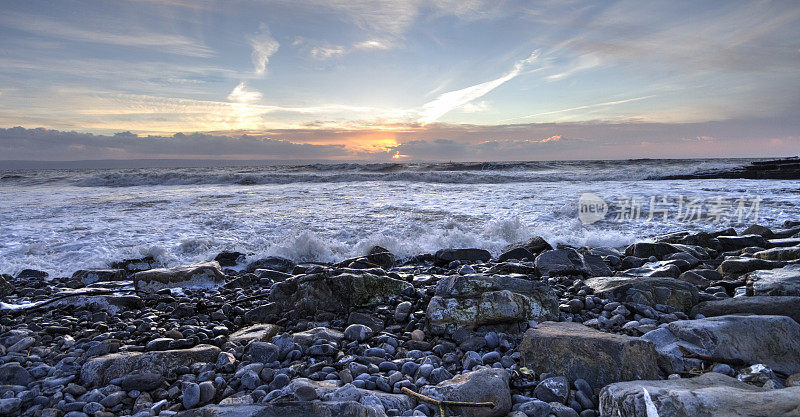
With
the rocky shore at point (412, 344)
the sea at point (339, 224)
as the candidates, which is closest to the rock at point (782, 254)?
the rocky shore at point (412, 344)

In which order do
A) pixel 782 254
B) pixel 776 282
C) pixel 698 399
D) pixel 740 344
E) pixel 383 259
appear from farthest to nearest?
pixel 383 259 < pixel 782 254 < pixel 776 282 < pixel 740 344 < pixel 698 399

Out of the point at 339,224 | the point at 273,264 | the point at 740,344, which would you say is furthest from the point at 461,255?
the point at 740,344

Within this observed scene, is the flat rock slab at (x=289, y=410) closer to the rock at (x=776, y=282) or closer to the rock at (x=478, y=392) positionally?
the rock at (x=478, y=392)

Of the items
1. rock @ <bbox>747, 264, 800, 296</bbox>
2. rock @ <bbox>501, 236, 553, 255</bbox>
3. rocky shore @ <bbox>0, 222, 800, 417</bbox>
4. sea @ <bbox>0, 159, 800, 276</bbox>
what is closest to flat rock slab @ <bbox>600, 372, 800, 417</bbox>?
rocky shore @ <bbox>0, 222, 800, 417</bbox>

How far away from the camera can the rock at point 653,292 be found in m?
3.40

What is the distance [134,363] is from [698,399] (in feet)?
9.84

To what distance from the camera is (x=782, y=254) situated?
4.55 m

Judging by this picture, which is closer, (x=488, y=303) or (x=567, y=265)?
(x=488, y=303)

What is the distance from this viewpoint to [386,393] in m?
2.12

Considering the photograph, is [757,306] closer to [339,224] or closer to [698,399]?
[698,399]

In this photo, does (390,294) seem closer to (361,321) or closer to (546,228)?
(361,321)

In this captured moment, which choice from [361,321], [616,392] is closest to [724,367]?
[616,392]

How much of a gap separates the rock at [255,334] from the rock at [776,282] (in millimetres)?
4017

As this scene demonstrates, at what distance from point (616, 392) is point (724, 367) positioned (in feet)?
3.01
